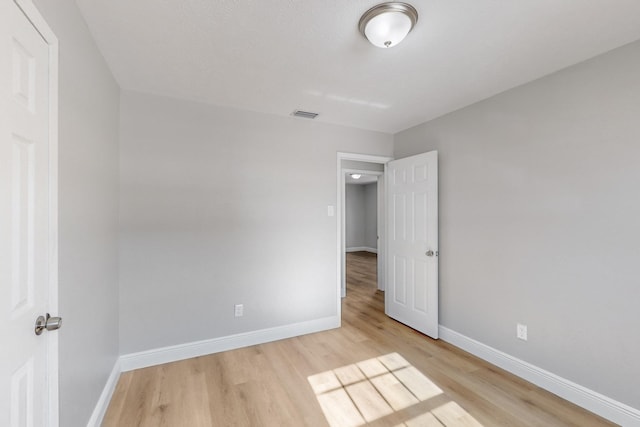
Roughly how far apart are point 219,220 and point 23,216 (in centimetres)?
178

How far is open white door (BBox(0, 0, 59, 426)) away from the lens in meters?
0.87

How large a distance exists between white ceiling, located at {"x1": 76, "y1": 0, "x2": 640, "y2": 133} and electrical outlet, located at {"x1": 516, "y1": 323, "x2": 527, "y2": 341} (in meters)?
2.08

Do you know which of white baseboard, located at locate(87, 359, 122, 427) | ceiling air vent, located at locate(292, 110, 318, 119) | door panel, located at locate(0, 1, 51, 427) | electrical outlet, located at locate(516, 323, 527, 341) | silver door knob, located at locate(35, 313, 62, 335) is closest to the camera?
door panel, located at locate(0, 1, 51, 427)

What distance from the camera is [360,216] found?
9852 millimetres

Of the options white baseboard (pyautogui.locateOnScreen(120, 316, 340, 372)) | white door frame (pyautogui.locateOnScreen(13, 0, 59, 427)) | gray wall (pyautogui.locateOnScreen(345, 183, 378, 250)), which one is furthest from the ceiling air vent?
gray wall (pyautogui.locateOnScreen(345, 183, 378, 250))

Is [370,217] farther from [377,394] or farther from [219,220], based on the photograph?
[377,394]

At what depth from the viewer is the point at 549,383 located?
215cm

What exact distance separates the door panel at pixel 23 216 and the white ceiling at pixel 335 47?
72 cm

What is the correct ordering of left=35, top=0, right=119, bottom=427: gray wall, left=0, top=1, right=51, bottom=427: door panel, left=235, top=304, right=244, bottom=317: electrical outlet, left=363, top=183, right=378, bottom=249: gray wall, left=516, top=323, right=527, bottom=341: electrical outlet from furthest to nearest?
left=363, top=183, right=378, bottom=249: gray wall
left=235, top=304, right=244, bottom=317: electrical outlet
left=516, top=323, right=527, bottom=341: electrical outlet
left=35, top=0, right=119, bottom=427: gray wall
left=0, top=1, right=51, bottom=427: door panel

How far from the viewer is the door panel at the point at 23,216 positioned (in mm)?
871

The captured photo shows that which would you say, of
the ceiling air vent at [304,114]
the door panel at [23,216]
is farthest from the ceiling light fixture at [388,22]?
the door panel at [23,216]

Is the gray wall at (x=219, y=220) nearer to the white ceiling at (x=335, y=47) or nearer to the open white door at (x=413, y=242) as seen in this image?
the white ceiling at (x=335, y=47)

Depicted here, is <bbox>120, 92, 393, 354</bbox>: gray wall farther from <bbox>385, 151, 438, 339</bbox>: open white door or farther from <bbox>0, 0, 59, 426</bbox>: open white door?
→ <bbox>0, 0, 59, 426</bbox>: open white door

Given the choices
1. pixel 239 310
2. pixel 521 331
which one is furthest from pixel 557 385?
pixel 239 310
